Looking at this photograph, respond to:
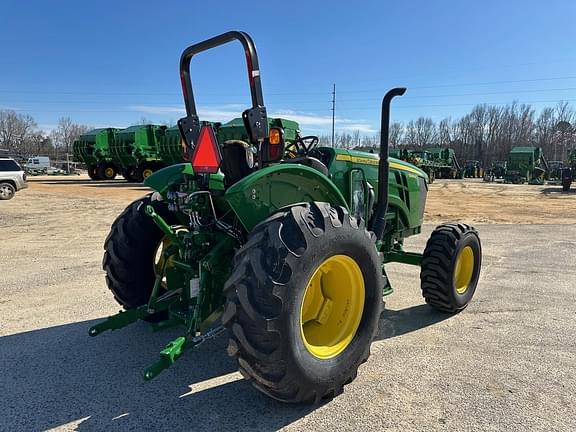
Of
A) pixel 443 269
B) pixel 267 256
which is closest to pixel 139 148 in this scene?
pixel 443 269

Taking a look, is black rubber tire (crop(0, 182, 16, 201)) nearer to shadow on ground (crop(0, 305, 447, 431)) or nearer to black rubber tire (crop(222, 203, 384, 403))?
shadow on ground (crop(0, 305, 447, 431))

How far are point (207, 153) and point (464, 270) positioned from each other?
3279 mm

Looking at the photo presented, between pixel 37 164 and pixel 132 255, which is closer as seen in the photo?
pixel 132 255

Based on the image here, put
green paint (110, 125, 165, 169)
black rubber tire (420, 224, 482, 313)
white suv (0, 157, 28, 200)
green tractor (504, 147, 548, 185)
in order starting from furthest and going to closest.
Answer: green tractor (504, 147, 548, 185) < green paint (110, 125, 165, 169) < white suv (0, 157, 28, 200) < black rubber tire (420, 224, 482, 313)

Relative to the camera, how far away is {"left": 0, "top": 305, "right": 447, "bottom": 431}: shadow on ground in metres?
2.71

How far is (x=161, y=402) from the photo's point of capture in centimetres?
291

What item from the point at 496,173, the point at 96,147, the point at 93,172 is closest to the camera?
the point at 96,147

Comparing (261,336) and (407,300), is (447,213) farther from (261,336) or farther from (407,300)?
(261,336)

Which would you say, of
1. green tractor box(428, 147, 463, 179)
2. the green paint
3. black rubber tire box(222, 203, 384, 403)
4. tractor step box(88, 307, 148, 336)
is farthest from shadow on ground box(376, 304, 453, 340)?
green tractor box(428, 147, 463, 179)

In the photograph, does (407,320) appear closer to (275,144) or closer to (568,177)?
(275,144)

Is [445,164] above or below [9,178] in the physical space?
above

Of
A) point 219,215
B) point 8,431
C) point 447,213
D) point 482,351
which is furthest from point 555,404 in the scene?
point 447,213

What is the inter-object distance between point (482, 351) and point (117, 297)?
3122 mm

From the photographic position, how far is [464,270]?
5.01 m
